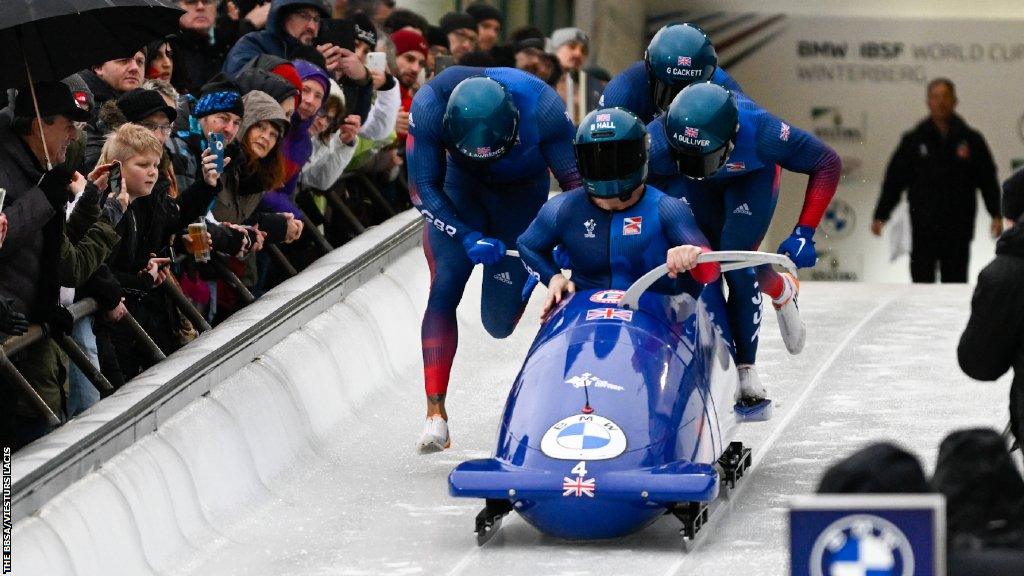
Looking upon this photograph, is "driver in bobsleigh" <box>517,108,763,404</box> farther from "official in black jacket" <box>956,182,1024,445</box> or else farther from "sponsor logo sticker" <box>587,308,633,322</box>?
"official in black jacket" <box>956,182,1024,445</box>

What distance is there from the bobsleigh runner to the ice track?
5.1 inches

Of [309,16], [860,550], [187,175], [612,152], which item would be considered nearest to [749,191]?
[612,152]

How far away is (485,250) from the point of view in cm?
546

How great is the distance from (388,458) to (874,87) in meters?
10.3

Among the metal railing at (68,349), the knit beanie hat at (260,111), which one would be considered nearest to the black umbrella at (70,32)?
the metal railing at (68,349)

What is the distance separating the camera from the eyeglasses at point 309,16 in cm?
754

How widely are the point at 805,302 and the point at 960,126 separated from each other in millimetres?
3333

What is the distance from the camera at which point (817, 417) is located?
623cm

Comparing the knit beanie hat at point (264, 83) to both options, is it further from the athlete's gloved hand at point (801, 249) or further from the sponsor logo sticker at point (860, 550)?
the sponsor logo sticker at point (860, 550)

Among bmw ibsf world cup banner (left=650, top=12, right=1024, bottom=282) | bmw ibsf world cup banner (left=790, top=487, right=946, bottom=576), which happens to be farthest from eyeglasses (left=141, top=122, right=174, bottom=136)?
bmw ibsf world cup banner (left=650, top=12, right=1024, bottom=282)

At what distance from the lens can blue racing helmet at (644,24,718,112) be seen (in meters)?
5.78

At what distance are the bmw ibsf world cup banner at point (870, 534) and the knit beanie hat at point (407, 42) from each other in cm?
667

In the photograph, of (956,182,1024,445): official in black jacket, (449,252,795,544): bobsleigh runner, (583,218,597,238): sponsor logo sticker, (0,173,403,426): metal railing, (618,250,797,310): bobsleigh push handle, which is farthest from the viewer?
(583,218,597,238): sponsor logo sticker

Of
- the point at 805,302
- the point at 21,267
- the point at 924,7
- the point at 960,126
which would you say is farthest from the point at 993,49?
the point at 21,267
